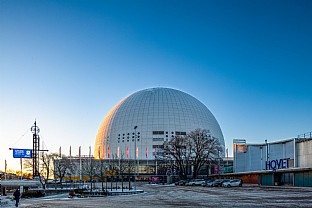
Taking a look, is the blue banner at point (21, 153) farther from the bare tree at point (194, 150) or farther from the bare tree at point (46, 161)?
the bare tree at point (194, 150)

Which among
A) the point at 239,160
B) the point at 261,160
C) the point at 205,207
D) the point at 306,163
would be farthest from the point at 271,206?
the point at 239,160

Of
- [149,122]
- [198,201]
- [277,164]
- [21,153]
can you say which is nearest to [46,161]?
[21,153]

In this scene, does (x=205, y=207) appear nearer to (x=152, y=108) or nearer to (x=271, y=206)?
(x=271, y=206)

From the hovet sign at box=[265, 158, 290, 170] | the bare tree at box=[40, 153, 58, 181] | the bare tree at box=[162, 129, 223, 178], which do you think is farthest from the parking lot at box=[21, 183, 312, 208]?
the bare tree at box=[162, 129, 223, 178]

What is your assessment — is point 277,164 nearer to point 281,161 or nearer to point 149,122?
point 281,161

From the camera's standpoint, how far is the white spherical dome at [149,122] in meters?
148

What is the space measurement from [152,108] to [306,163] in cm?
9059

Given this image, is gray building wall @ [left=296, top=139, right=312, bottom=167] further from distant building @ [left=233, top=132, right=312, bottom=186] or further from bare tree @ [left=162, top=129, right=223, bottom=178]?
bare tree @ [left=162, top=129, right=223, bottom=178]

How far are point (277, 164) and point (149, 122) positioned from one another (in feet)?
255

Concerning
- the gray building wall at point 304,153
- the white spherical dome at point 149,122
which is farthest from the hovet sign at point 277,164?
the white spherical dome at point 149,122

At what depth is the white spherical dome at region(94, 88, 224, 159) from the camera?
→ 148 m

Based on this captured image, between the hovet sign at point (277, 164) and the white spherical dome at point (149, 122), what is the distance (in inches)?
2693

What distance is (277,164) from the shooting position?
7550 cm

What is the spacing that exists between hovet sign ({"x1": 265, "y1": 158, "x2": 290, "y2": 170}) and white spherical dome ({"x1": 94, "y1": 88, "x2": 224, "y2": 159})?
6840cm
